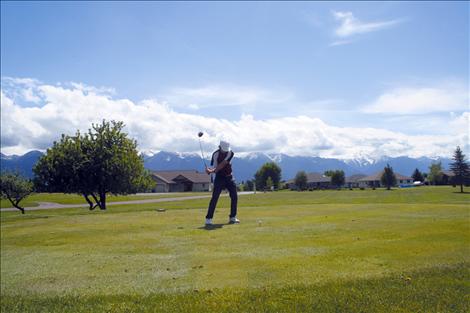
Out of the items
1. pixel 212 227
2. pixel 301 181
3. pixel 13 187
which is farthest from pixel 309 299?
pixel 301 181

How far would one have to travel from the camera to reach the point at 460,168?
18.4 meters

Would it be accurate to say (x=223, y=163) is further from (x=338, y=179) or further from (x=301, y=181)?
(x=338, y=179)

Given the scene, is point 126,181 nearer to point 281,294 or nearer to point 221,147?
point 221,147

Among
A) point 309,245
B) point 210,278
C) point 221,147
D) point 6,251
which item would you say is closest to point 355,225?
point 309,245

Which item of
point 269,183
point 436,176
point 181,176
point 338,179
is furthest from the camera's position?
point 338,179

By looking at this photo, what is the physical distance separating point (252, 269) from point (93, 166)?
34.3m

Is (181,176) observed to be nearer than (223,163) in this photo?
No

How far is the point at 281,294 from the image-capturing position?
24.5 ft

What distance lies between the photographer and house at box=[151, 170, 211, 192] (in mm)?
168625

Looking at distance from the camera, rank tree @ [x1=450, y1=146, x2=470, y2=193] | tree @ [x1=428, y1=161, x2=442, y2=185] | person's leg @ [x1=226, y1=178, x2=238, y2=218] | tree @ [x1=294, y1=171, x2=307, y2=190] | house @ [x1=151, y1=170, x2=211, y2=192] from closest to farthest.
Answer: person's leg @ [x1=226, y1=178, x2=238, y2=218] → tree @ [x1=450, y1=146, x2=470, y2=193] → tree @ [x1=428, y1=161, x2=442, y2=185] → house @ [x1=151, y1=170, x2=211, y2=192] → tree @ [x1=294, y1=171, x2=307, y2=190]

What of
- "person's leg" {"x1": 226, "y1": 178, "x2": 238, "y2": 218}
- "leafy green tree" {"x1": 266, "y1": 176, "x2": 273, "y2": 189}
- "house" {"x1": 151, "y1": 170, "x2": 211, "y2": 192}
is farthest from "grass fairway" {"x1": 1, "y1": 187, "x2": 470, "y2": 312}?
"leafy green tree" {"x1": 266, "y1": 176, "x2": 273, "y2": 189}

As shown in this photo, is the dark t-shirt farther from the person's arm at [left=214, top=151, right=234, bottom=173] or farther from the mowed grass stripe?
the mowed grass stripe

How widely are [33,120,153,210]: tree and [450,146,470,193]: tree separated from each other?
3057 centimetres

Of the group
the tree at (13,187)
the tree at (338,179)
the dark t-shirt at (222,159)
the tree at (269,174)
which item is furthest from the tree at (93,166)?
the tree at (338,179)
